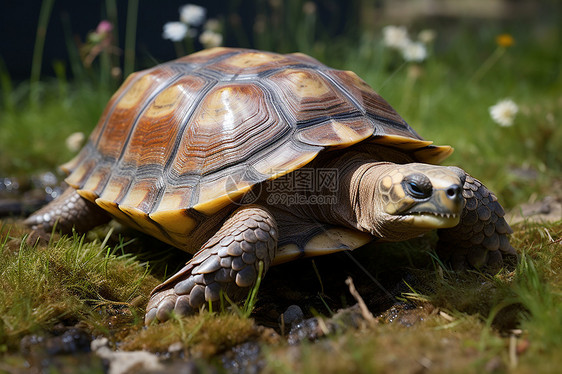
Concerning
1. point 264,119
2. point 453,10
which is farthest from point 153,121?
point 453,10

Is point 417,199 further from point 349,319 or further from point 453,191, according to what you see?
point 349,319

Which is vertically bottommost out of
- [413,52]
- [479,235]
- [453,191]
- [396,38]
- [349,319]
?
[349,319]

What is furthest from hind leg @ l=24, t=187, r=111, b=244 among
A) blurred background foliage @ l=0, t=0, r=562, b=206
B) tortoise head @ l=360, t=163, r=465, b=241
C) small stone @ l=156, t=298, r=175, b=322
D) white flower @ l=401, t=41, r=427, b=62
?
white flower @ l=401, t=41, r=427, b=62

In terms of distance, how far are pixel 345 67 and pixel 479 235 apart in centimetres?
350

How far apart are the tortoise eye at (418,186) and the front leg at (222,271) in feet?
2.22

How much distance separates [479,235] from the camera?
8.13 ft

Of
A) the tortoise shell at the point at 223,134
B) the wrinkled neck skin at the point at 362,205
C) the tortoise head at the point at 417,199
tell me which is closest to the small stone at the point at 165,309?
the tortoise shell at the point at 223,134

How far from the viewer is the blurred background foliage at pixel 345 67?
14.6 feet

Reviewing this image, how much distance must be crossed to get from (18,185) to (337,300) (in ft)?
11.1

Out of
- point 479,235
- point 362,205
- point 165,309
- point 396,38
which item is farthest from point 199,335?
point 396,38

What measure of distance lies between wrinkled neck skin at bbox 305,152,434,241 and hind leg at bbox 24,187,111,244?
1591mm

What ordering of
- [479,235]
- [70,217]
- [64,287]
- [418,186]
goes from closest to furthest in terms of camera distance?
[418,186] < [64,287] < [479,235] < [70,217]

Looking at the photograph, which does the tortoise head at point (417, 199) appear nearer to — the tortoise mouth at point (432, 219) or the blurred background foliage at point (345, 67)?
the tortoise mouth at point (432, 219)

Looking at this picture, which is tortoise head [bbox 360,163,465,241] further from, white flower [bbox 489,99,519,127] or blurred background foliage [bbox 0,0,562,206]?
white flower [bbox 489,99,519,127]
